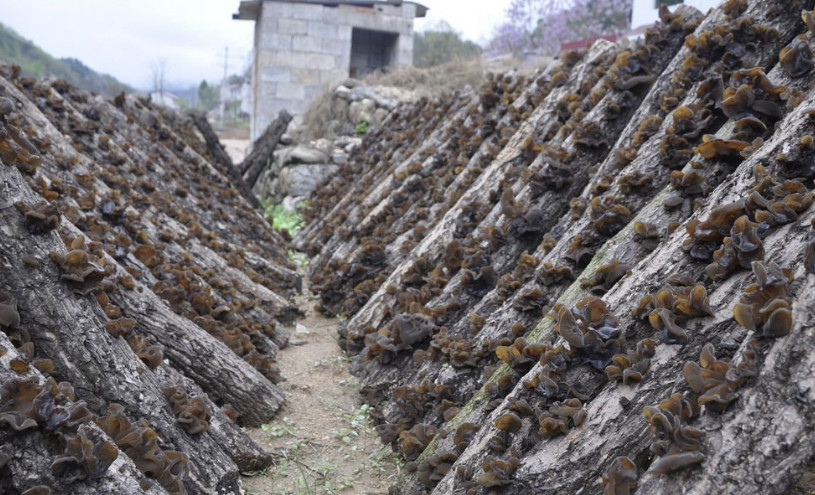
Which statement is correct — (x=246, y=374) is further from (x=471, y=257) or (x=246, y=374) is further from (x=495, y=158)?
(x=495, y=158)

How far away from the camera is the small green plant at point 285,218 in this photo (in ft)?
51.2

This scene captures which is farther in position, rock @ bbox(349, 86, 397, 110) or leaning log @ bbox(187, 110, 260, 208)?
rock @ bbox(349, 86, 397, 110)

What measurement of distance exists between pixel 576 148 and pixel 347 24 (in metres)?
18.9

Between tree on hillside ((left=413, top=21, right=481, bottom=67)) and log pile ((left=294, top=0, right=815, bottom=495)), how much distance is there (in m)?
31.0

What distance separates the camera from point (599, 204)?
16.3 feet

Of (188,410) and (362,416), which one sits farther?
(362,416)

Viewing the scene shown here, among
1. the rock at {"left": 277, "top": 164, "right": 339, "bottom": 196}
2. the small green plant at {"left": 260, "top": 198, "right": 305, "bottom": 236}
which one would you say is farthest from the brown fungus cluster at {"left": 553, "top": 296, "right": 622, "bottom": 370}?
the rock at {"left": 277, "top": 164, "right": 339, "bottom": 196}

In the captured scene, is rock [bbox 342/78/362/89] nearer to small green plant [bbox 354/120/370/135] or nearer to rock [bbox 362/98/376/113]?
rock [bbox 362/98/376/113]

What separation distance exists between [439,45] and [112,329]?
38744mm

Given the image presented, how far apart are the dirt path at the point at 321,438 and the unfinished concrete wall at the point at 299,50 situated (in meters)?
17.2

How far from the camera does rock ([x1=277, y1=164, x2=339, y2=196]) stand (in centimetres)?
1786

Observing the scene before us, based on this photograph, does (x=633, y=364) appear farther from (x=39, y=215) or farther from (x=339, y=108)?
(x=339, y=108)

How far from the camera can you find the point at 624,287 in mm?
4055

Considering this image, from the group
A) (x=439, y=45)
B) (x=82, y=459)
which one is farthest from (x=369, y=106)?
(x=439, y=45)
